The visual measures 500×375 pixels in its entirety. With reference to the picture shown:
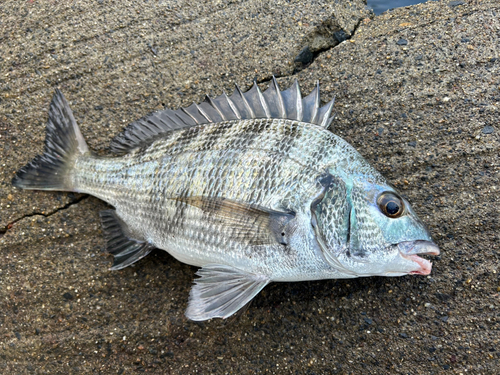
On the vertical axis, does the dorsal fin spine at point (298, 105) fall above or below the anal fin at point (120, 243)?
above

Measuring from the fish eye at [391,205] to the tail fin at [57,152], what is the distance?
1.96 m

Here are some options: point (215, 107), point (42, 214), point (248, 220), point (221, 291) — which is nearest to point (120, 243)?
point (42, 214)

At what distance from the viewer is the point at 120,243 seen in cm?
233

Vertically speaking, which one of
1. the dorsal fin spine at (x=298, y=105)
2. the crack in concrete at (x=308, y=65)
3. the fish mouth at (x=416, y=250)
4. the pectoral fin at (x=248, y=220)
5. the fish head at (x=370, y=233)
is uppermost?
the dorsal fin spine at (x=298, y=105)

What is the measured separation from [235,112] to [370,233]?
1073 millimetres

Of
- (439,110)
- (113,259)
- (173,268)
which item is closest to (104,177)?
(113,259)

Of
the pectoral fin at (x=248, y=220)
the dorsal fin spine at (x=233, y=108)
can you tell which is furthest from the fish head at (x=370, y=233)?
the dorsal fin spine at (x=233, y=108)

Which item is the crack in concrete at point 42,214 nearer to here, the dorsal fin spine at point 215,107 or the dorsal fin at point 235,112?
the dorsal fin at point 235,112

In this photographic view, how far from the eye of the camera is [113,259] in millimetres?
2430

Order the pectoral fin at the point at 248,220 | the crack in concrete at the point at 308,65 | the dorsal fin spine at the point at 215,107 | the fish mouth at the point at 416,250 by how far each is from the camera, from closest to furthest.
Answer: the fish mouth at the point at 416,250, the pectoral fin at the point at 248,220, the dorsal fin spine at the point at 215,107, the crack in concrete at the point at 308,65

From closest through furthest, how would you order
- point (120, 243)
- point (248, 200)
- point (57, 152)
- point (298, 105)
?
point (248, 200)
point (298, 105)
point (120, 243)
point (57, 152)

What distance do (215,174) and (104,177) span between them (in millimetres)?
830

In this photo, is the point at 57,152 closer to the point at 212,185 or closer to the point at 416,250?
the point at 212,185

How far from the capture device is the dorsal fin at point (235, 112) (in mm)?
2104
